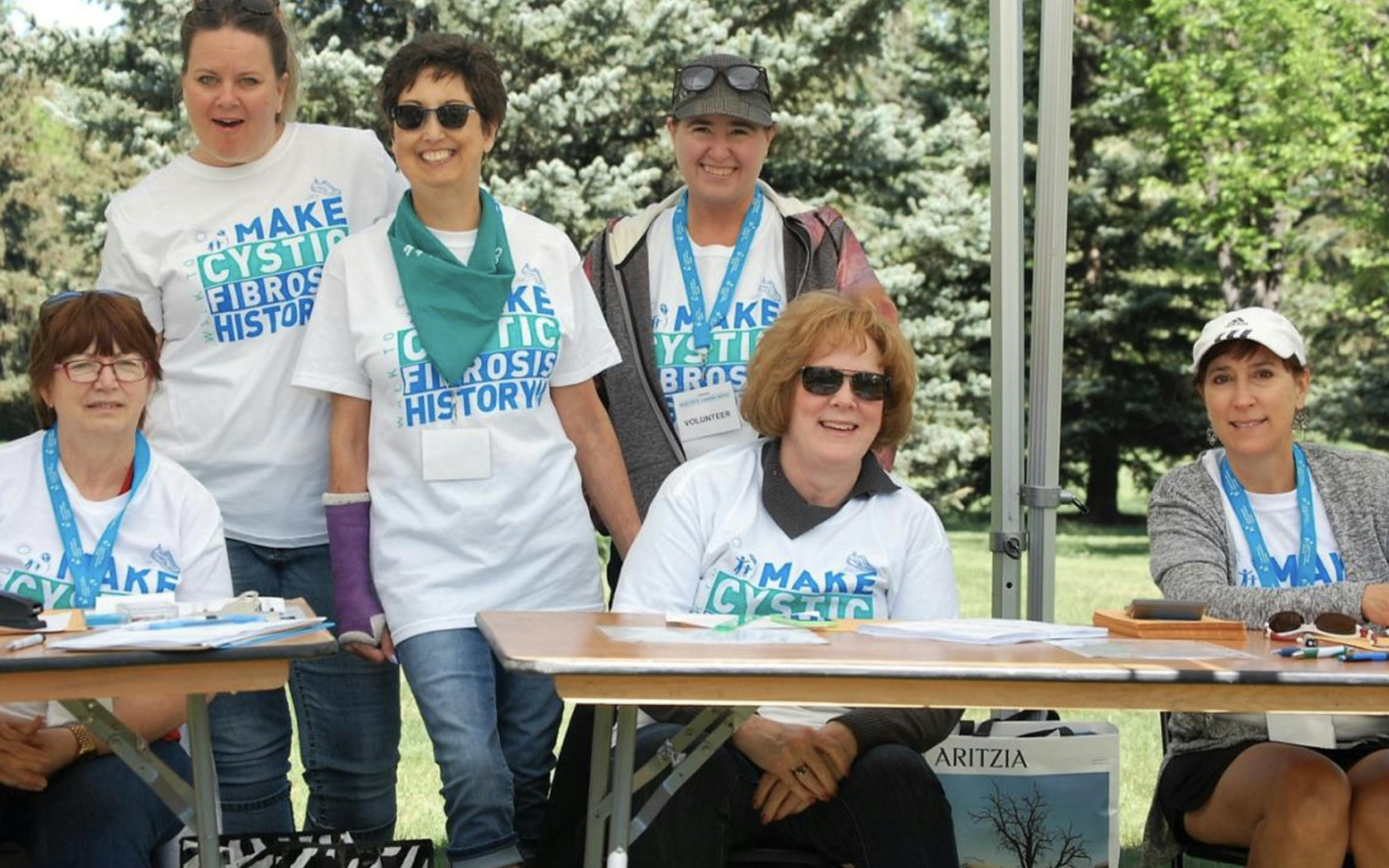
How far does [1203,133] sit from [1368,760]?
64.1ft

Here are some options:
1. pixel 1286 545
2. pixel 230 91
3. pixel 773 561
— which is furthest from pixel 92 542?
pixel 1286 545

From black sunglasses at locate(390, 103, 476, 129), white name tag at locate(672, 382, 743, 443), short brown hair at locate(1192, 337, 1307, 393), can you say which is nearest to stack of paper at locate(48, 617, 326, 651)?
black sunglasses at locate(390, 103, 476, 129)

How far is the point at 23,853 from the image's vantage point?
123 inches

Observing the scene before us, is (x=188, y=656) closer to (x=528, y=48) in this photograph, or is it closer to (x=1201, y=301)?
(x=528, y=48)

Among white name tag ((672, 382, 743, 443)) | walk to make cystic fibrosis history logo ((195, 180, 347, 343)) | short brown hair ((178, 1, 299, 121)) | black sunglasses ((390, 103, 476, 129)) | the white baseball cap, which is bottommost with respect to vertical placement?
white name tag ((672, 382, 743, 443))

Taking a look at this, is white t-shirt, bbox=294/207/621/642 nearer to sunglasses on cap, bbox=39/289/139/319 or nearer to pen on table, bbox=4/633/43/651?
sunglasses on cap, bbox=39/289/139/319

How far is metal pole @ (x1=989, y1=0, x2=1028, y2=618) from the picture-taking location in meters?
4.11

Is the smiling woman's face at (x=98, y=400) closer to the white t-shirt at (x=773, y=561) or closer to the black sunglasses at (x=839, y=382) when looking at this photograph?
the white t-shirt at (x=773, y=561)

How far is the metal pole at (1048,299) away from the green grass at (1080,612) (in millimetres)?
536

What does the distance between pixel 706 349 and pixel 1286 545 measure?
131 centimetres

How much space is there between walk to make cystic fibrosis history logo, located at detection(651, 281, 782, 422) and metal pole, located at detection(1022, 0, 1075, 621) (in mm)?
694

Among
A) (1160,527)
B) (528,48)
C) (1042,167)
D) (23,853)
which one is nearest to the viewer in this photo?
(23,853)

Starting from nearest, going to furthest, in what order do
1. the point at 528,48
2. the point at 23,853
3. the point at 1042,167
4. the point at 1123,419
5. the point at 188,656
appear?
the point at 188,656 → the point at 23,853 → the point at 1042,167 → the point at 528,48 → the point at 1123,419

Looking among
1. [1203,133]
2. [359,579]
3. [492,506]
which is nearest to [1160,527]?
[492,506]
